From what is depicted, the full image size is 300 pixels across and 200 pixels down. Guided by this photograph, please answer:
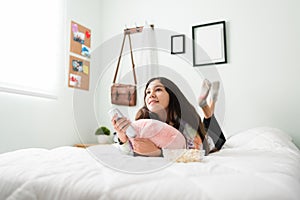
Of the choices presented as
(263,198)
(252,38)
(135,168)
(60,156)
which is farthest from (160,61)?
(263,198)

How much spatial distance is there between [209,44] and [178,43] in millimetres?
259

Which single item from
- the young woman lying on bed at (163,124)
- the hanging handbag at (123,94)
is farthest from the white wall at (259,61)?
the young woman lying on bed at (163,124)

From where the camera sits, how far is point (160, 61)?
2354 millimetres

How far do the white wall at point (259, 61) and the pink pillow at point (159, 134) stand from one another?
119 cm

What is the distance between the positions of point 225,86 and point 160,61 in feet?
1.95

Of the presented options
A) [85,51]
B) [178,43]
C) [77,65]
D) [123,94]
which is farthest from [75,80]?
[178,43]

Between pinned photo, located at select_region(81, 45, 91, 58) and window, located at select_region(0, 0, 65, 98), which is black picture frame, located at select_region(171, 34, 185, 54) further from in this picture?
window, located at select_region(0, 0, 65, 98)

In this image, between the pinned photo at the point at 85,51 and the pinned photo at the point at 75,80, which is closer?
the pinned photo at the point at 75,80

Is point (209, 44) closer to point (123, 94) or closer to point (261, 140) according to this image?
point (123, 94)

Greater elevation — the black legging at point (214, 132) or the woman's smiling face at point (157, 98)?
the woman's smiling face at point (157, 98)

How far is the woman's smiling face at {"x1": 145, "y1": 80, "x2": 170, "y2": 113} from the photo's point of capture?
→ 1140 mm

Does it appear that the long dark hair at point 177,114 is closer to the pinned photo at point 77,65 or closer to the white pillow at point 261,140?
the white pillow at point 261,140

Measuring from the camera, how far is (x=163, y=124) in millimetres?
1010

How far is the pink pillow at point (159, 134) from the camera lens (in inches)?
38.3
